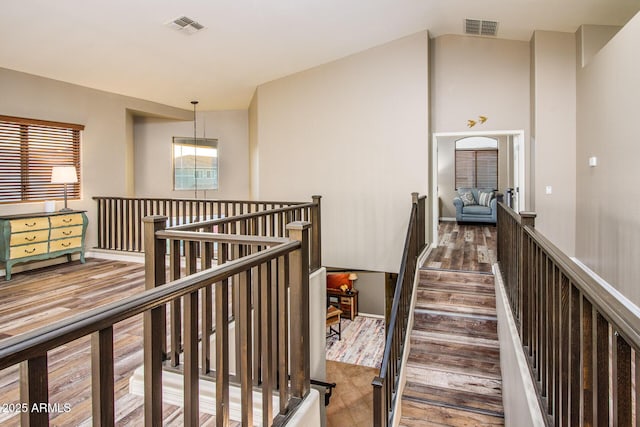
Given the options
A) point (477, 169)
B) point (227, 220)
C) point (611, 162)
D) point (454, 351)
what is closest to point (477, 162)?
point (477, 169)

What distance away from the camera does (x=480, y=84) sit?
6.14 metres

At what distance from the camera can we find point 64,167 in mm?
5879

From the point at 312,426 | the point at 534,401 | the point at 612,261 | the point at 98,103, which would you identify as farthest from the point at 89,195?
the point at 612,261

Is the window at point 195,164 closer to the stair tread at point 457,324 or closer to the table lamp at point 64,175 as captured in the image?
the table lamp at point 64,175

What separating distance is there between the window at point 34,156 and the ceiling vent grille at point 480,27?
19.4 ft

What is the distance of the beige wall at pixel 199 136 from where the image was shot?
822cm

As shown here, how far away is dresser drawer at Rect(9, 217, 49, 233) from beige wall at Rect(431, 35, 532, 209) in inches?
226

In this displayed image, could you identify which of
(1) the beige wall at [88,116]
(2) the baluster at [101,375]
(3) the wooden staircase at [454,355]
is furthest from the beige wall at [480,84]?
(2) the baluster at [101,375]

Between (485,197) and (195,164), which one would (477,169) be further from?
(195,164)

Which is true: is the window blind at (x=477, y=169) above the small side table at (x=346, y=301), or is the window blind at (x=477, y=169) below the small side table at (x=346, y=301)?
above

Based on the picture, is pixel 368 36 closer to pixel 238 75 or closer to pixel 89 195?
pixel 238 75

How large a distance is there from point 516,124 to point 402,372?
4.23m

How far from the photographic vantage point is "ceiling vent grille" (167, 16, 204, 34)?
4.68 metres

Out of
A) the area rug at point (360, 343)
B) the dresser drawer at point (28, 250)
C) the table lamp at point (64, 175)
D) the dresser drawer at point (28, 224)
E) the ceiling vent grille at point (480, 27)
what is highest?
the ceiling vent grille at point (480, 27)
